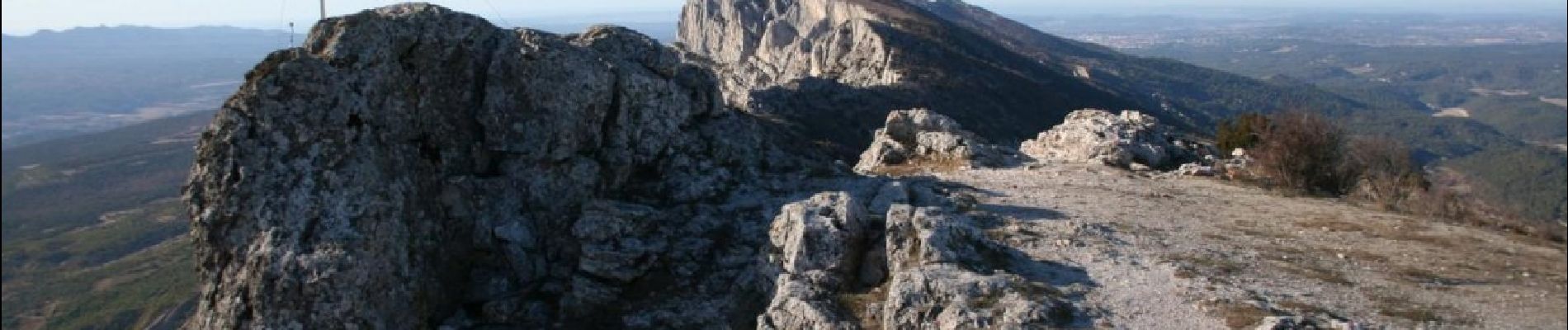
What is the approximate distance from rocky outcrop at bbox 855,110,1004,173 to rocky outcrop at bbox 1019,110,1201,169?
3726 millimetres

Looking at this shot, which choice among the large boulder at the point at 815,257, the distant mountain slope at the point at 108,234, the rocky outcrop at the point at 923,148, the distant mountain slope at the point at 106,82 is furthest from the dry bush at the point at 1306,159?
the distant mountain slope at the point at 108,234

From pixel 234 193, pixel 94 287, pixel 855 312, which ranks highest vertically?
pixel 234 193

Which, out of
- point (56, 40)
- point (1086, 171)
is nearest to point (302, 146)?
point (1086, 171)

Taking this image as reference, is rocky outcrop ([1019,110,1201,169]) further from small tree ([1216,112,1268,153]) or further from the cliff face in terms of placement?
the cliff face

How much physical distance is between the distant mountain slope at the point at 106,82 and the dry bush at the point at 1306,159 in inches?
1236

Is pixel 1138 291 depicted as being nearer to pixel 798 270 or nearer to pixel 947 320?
pixel 947 320

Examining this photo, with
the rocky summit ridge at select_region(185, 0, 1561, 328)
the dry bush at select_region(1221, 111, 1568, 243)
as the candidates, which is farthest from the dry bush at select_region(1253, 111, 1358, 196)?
the rocky summit ridge at select_region(185, 0, 1561, 328)

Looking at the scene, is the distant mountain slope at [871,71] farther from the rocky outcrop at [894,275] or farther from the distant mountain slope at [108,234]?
the distant mountain slope at [108,234]

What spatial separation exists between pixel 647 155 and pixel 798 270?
6716mm

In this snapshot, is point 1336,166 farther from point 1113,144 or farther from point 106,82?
point 106,82

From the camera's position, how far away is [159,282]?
87062 millimetres

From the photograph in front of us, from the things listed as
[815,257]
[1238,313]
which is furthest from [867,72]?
[1238,313]

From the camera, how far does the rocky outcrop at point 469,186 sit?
15.1 meters

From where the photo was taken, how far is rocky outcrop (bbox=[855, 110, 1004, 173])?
1195 inches
